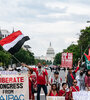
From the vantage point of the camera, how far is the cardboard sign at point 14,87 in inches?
468

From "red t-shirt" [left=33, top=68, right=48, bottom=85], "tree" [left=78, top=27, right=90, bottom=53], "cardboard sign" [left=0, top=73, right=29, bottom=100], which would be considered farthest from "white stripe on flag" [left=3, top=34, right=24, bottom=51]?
"tree" [left=78, top=27, right=90, bottom=53]

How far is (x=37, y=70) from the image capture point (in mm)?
14742

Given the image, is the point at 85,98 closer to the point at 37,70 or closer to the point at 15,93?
the point at 15,93

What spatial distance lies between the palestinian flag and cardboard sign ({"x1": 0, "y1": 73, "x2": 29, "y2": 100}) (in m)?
1.33

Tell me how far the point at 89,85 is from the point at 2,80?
16.9 feet

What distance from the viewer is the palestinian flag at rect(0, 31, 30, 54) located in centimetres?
1348

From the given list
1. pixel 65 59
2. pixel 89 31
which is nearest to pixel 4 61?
pixel 89 31

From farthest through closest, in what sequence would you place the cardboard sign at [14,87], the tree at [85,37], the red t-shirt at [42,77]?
1. the tree at [85,37]
2. the red t-shirt at [42,77]
3. the cardboard sign at [14,87]

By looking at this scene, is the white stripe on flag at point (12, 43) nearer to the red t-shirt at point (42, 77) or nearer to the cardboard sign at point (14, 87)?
the cardboard sign at point (14, 87)

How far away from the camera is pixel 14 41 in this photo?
13609mm

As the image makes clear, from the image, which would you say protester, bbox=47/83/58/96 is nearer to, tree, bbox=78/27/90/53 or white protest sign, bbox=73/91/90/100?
white protest sign, bbox=73/91/90/100

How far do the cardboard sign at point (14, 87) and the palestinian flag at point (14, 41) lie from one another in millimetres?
1334

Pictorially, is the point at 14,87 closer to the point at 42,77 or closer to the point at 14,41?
the point at 14,41

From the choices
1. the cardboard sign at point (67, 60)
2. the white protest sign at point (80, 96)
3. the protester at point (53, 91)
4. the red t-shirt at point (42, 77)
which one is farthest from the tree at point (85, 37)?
the white protest sign at point (80, 96)
